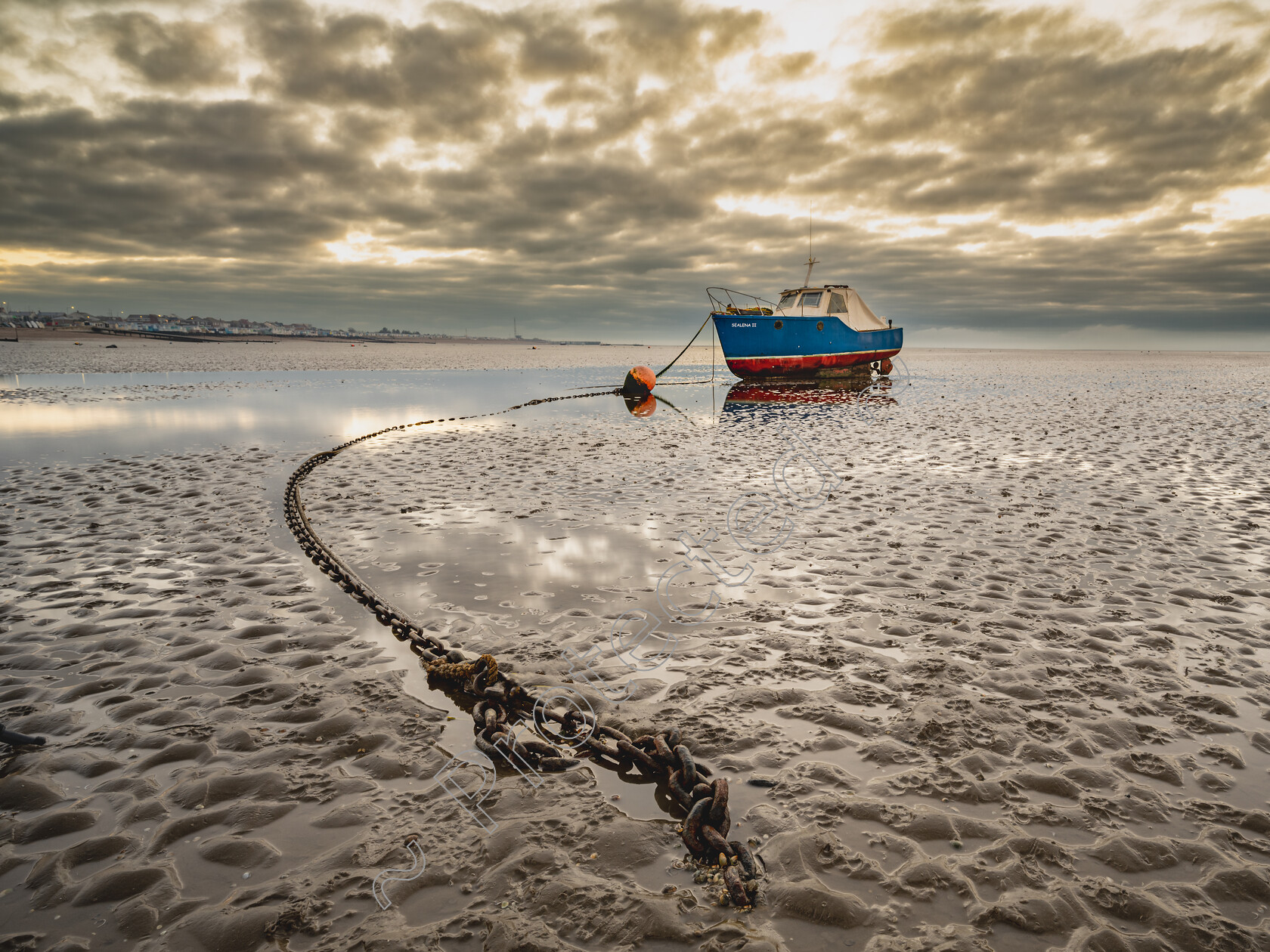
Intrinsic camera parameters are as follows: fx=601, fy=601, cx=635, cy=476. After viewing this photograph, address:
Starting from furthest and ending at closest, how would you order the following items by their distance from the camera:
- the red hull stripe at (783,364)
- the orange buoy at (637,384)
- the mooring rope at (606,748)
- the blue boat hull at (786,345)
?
1. the red hull stripe at (783,364)
2. the blue boat hull at (786,345)
3. the orange buoy at (637,384)
4. the mooring rope at (606,748)

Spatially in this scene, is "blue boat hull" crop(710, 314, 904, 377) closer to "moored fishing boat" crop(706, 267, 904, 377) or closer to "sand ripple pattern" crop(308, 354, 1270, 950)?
"moored fishing boat" crop(706, 267, 904, 377)

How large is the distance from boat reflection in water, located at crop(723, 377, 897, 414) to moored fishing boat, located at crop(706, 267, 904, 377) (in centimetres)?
126

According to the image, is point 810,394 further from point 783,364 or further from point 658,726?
point 658,726

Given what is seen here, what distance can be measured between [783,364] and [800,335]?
1.96 metres

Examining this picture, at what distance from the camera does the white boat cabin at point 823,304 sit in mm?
36812

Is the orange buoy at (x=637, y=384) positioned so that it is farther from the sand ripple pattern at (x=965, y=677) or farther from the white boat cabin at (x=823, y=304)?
the sand ripple pattern at (x=965, y=677)

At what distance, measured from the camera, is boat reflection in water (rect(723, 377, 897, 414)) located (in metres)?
28.1

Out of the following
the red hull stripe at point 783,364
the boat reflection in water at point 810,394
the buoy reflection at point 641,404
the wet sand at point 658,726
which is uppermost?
the red hull stripe at point 783,364

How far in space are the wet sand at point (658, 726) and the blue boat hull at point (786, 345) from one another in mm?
27287

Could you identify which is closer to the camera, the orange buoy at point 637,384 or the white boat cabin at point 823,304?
the orange buoy at point 637,384

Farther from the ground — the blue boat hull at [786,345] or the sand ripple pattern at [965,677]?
the blue boat hull at [786,345]

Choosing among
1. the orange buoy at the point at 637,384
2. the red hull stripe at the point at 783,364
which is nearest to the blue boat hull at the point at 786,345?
the red hull stripe at the point at 783,364

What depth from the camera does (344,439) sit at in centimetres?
1669

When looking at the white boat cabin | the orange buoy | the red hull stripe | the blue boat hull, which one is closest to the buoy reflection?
the orange buoy
